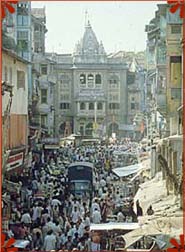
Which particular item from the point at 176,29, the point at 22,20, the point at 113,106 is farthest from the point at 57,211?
the point at 113,106

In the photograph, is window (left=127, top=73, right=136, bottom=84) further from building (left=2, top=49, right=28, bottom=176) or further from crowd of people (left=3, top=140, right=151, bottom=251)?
building (left=2, top=49, right=28, bottom=176)

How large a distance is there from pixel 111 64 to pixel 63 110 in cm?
396

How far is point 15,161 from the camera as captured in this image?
38.3 ft

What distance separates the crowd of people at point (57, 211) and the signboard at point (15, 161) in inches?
11.5

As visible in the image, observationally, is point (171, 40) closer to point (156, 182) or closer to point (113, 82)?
point (156, 182)

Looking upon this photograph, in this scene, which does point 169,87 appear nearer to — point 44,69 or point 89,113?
point 44,69

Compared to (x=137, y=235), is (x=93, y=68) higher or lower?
higher

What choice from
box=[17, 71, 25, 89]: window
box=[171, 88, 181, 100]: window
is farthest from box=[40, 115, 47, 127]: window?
box=[171, 88, 181, 100]: window

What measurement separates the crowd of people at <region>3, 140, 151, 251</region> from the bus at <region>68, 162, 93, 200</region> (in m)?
0.15

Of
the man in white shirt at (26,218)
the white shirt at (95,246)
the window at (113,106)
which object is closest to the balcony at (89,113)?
the window at (113,106)

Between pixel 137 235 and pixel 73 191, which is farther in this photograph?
pixel 73 191

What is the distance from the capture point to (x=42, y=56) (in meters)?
24.8

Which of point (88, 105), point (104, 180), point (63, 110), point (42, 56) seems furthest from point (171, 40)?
point (88, 105)

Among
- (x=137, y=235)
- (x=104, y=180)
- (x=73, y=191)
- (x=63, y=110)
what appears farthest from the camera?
(x=63, y=110)
